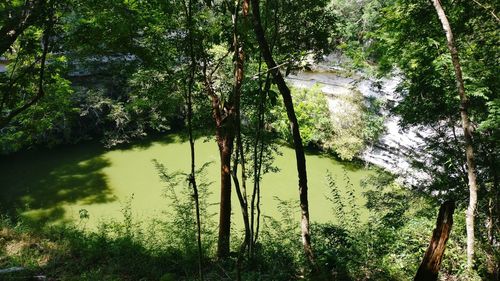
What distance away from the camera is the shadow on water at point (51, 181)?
390 inches

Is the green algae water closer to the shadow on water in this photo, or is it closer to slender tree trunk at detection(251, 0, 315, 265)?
the shadow on water

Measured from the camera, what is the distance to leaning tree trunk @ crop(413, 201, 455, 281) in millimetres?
2072

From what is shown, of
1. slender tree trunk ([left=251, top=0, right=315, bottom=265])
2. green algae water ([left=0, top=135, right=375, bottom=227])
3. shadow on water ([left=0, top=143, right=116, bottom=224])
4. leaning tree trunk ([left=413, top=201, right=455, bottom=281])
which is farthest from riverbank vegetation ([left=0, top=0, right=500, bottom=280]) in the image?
shadow on water ([left=0, top=143, right=116, bottom=224])

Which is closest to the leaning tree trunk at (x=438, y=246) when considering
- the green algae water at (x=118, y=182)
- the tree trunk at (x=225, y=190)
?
the tree trunk at (x=225, y=190)

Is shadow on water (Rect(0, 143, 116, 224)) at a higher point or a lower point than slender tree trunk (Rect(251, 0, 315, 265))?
lower

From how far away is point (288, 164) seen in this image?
12477 millimetres

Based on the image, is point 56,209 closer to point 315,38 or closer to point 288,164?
point 288,164

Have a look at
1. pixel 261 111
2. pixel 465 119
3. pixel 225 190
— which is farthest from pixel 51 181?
pixel 465 119

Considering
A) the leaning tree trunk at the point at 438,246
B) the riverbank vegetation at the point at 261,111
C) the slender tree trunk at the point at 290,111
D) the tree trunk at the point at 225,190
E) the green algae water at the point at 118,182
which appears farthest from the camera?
the green algae water at the point at 118,182

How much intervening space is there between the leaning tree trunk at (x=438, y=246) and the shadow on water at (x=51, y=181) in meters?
9.23

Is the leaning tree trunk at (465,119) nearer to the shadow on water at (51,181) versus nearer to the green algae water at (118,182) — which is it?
the green algae water at (118,182)

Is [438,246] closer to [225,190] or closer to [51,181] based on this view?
[225,190]

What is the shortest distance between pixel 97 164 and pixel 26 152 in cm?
248

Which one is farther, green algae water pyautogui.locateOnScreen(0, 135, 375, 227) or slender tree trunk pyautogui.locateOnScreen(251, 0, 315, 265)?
green algae water pyautogui.locateOnScreen(0, 135, 375, 227)
